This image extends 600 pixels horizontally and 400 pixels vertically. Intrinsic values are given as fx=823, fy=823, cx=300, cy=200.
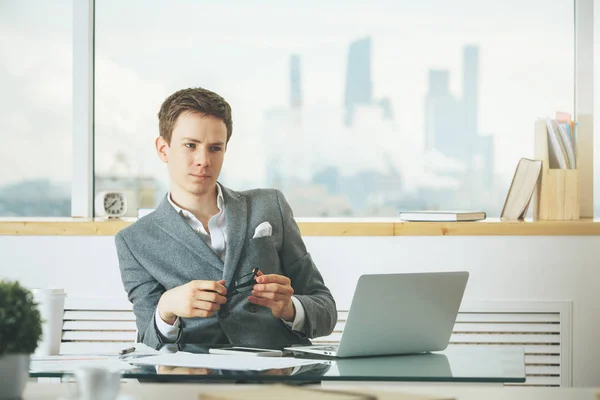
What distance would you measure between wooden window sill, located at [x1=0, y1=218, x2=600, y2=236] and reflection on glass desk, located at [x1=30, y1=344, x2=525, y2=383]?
1499 mm

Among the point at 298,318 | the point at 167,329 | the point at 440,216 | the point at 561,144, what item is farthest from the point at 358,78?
the point at 167,329

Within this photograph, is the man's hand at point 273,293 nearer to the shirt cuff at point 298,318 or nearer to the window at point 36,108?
the shirt cuff at point 298,318

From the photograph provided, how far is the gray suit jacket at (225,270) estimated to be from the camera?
2119 mm

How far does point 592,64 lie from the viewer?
141 inches

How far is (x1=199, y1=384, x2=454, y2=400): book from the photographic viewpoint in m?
1.03

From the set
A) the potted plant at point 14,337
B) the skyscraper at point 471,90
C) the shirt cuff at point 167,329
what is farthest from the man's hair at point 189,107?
the skyscraper at point 471,90

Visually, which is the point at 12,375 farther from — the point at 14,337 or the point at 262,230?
the point at 262,230

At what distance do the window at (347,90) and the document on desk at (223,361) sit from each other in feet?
6.61

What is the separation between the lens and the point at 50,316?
5.83ft

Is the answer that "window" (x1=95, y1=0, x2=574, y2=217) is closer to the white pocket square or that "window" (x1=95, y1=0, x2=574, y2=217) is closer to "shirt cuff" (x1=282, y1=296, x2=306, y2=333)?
the white pocket square

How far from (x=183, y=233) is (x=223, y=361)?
0.67 metres

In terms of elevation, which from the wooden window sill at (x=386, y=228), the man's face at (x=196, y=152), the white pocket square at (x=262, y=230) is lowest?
the wooden window sill at (x=386, y=228)

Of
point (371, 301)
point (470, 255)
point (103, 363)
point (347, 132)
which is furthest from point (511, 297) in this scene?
point (103, 363)

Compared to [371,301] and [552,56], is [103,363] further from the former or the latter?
[552,56]
